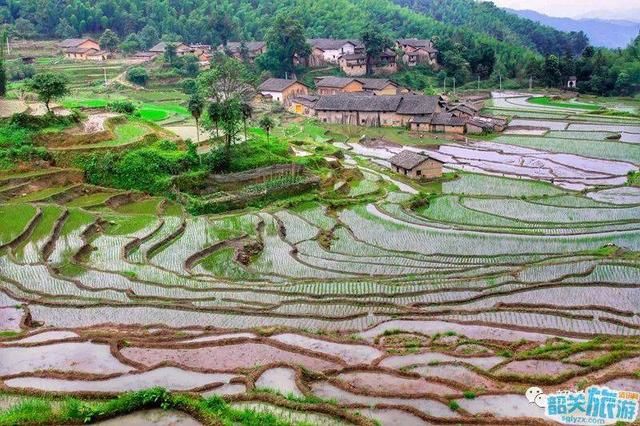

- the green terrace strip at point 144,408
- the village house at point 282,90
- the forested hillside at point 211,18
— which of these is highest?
the forested hillside at point 211,18

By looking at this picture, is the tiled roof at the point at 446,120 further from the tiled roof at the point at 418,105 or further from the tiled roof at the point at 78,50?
the tiled roof at the point at 78,50

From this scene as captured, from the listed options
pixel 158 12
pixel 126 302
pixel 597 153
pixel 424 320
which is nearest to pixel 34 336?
pixel 126 302

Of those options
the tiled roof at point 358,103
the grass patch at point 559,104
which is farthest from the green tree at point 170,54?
the grass patch at point 559,104

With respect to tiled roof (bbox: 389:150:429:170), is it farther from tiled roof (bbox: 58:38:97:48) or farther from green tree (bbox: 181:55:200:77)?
tiled roof (bbox: 58:38:97:48)

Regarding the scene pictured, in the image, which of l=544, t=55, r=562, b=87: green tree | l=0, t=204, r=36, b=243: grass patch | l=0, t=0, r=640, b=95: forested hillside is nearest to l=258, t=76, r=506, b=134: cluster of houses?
l=0, t=0, r=640, b=95: forested hillside

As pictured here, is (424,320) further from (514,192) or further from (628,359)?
Result: (514,192)

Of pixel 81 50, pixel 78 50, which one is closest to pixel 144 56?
pixel 81 50
